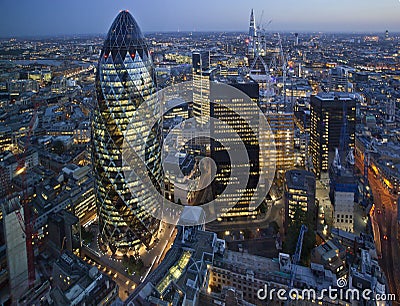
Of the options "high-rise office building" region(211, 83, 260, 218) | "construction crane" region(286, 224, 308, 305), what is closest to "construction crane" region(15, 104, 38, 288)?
"construction crane" region(286, 224, 308, 305)

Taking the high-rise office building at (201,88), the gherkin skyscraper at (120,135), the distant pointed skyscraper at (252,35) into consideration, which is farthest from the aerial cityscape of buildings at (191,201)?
the distant pointed skyscraper at (252,35)

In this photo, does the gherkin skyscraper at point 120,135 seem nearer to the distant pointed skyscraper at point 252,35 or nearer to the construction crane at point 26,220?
the construction crane at point 26,220

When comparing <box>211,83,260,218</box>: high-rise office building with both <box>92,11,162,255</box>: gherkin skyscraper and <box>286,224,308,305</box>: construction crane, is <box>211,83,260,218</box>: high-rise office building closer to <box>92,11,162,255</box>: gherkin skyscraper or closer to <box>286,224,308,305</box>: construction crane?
<box>286,224,308,305</box>: construction crane

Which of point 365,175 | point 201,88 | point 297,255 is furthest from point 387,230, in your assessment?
point 201,88

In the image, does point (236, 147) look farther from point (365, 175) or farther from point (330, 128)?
point (365, 175)

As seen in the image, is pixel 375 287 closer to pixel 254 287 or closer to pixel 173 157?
pixel 254 287
